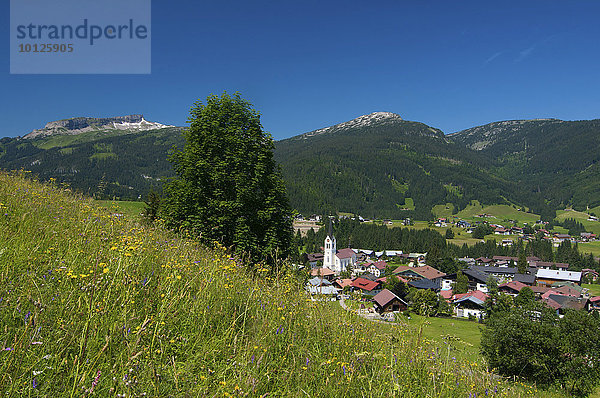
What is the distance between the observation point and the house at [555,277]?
334 feet

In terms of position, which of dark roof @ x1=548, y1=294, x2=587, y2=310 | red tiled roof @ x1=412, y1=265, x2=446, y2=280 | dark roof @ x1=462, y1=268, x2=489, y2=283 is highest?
dark roof @ x1=548, y1=294, x2=587, y2=310

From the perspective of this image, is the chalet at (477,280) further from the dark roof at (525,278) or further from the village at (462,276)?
the dark roof at (525,278)

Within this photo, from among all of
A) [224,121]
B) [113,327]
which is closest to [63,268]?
[113,327]

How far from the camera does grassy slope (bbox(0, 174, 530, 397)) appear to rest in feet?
8.01

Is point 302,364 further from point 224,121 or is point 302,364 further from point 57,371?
point 224,121

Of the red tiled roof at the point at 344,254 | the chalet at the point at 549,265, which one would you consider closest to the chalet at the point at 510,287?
the chalet at the point at 549,265

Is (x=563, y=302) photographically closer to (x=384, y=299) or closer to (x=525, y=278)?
(x=525, y=278)

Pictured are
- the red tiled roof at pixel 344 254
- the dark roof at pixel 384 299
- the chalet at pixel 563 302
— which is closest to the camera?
the dark roof at pixel 384 299

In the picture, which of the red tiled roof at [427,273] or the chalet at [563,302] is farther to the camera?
the red tiled roof at [427,273]

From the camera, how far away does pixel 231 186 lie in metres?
14.7

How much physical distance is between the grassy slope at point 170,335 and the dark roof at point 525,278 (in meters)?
116

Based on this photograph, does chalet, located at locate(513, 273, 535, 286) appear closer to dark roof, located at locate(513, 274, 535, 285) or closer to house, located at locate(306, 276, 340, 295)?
dark roof, located at locate(513, 274, 535, 285)

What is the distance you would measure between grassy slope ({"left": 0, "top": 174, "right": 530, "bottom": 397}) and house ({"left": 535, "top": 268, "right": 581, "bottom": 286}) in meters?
125

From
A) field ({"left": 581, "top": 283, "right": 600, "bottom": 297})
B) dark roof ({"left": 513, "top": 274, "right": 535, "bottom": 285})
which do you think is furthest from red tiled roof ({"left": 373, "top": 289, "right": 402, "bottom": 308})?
field ({"left": 581, "top": 283, "right": 600, "bottom": 297})
